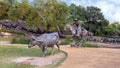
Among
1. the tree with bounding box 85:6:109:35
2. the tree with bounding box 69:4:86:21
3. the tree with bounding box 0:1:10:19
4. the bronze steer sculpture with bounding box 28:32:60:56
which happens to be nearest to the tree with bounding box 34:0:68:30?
the tree with bounding box 0:1:10:19

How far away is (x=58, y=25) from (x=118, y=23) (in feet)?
72.1

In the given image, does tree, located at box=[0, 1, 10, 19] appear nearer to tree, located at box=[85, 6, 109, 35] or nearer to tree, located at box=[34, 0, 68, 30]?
A: tree, located at box=[34, 0, 68, 30]

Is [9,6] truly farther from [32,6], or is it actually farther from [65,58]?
[65,58]

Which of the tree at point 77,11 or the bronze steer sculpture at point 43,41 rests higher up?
the tree at point 77,11

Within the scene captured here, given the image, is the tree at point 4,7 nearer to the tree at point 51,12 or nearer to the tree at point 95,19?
the tree at point 51,12

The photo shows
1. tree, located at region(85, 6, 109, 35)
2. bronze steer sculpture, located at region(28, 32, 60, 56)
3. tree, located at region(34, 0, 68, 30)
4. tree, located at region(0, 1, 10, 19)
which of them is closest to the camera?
bronze steer sculpture, located at region(28, 32, 60, 56)

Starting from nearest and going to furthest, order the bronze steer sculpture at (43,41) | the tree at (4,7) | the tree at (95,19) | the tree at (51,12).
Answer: the bronze steer sculpture at (43,41), the tree at (51,12), the tree at (4,7), the tree at (95,19)

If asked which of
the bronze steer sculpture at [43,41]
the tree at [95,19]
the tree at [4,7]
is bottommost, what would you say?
the bronze steer sculpture at [43,41]

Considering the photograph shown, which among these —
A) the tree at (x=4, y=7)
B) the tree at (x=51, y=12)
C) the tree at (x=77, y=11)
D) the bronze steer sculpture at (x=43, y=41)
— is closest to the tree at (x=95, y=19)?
the tree at (x=77, y=11)

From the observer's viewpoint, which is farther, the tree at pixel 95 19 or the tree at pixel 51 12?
the tree at pixel 95 19

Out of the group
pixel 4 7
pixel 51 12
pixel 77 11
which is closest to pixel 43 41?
pixel 51 12

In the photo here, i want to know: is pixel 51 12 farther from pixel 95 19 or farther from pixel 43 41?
pixel 43 41

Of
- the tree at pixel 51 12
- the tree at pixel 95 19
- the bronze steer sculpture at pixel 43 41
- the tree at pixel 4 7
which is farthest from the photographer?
the tree at pixel 95 19

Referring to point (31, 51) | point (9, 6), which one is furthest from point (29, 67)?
point (9, 6)
